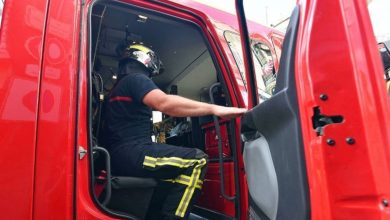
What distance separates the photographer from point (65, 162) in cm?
139

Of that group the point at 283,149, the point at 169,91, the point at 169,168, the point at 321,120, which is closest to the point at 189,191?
the point at 169,168

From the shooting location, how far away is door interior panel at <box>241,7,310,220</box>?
0.98 metres

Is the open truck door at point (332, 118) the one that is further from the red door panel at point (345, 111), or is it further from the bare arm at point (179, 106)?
the bare arm at point (179, 106)

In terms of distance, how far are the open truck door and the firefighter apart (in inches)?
29.1

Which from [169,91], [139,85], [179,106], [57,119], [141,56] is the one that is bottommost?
[57,119]

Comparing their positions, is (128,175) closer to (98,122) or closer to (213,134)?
(98,122)

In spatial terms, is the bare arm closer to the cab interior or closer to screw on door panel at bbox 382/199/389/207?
the cab interior

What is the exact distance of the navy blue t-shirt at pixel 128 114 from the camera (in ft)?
6.70

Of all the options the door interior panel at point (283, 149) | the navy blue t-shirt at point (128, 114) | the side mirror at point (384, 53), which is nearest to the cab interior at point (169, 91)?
the navy blue t-shirt at point (128, 114)

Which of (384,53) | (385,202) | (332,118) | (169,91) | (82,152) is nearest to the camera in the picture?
(385,202)

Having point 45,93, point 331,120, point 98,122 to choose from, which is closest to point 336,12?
point 331,120

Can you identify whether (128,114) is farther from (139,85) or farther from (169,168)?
(169,168)

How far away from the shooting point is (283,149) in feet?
3.59

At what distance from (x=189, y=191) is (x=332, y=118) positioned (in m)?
1.23
